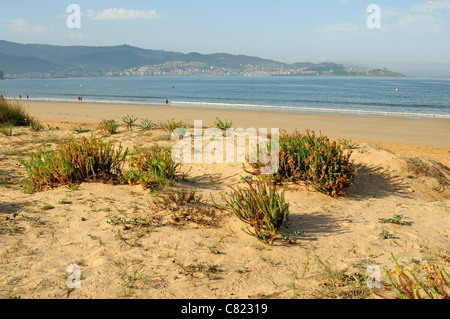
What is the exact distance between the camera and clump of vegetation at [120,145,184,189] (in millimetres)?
6438

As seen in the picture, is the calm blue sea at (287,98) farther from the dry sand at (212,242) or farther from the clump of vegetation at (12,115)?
the dry sand at (212,242)

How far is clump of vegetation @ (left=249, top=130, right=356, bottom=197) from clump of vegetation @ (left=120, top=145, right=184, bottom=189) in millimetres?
1611

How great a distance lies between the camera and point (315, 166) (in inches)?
257

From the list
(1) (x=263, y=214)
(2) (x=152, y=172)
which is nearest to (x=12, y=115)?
(2) (x=152, y=172)

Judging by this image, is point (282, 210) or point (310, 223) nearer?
point (282, 210)

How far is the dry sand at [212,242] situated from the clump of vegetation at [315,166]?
0.20 meters

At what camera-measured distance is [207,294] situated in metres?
3.62

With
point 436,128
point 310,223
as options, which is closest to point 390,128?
point 436,128

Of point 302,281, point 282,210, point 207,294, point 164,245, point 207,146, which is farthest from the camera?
point 207,146

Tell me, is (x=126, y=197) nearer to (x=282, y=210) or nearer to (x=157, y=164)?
(x=157, y=164)

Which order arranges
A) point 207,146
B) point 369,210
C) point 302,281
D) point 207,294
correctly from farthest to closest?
1. point 207,146
2. point 369,210
3. point 302,281
4. point 207,294

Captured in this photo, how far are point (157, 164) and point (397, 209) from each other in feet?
13.7

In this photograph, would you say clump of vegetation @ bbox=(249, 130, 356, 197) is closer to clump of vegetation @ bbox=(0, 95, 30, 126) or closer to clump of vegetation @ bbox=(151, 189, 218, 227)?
clump of vegetation @ bbox=(151, 189, 218, 227)

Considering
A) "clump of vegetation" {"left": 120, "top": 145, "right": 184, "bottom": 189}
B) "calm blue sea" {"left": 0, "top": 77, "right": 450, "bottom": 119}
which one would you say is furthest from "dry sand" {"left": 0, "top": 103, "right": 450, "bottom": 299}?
"calm blue sea" {"left": 0, "top": 77, "right": 450, "bottom": 119}
